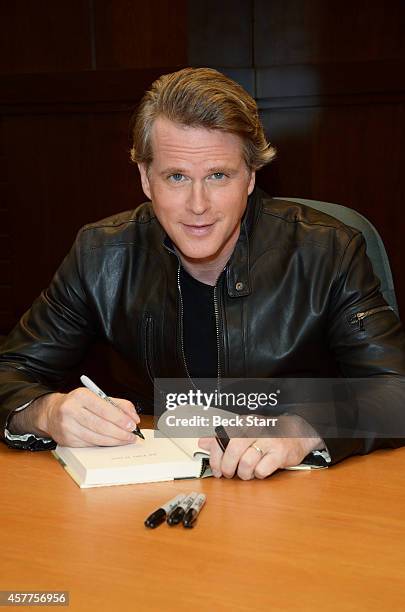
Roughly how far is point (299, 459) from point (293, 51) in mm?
2422

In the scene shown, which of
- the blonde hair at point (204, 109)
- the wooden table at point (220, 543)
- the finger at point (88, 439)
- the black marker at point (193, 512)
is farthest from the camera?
the blonde hair at point (204, 109)

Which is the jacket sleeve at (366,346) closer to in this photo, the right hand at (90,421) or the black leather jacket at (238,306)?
the black leather jacket at (238,306)

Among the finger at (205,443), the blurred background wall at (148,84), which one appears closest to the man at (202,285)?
the finger at (205,443)

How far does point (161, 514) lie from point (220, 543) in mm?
119

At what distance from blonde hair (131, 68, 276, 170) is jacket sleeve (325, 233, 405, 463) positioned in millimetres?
Result: 341

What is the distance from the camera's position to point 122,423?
158cm

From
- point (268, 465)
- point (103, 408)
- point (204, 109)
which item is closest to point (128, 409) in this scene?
point (103, 408)

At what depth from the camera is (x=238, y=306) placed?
1992 millimetres

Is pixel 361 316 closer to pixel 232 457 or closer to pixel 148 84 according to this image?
pixel 232 457

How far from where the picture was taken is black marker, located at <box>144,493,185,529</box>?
1309 millimetres

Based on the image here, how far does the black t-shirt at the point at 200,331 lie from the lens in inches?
80.1

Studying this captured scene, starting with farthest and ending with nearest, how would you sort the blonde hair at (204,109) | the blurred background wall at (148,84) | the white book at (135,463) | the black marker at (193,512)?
the blurred background wall at (148,84), the blonde hair at (204,109), the white book at (135,463), the black marker at (193,512)

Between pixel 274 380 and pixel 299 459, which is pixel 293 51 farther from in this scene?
pixel 299 459

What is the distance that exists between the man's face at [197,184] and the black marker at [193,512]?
2.24 feet
